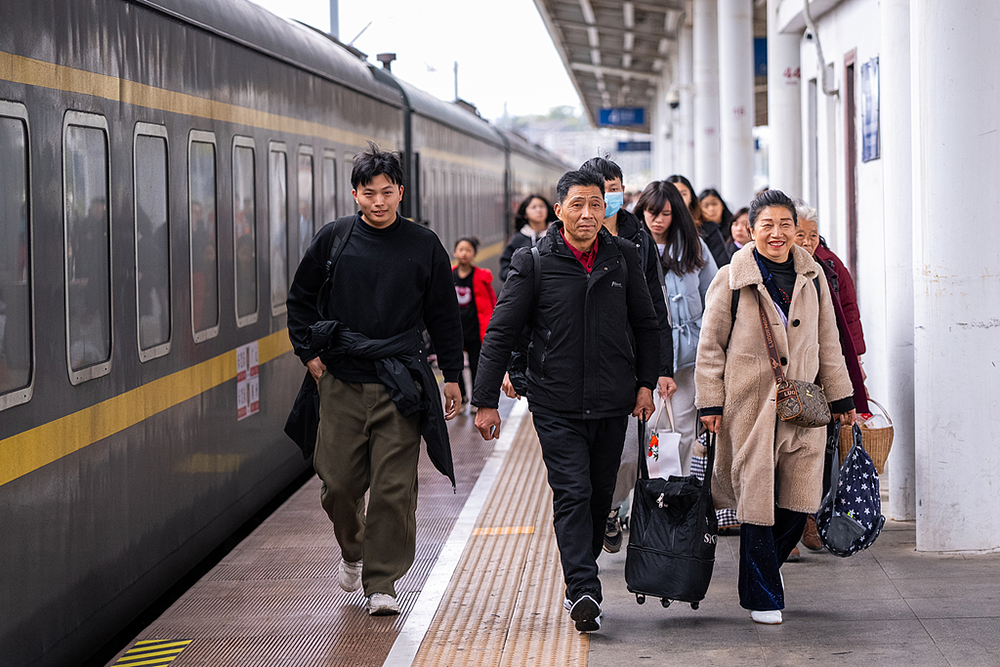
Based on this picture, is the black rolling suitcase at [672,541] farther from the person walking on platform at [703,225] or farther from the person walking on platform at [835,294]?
the person walking on platform at [703,225]

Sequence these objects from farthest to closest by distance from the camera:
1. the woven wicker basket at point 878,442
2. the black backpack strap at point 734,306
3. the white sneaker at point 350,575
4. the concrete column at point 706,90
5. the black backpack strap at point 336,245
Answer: the concrete column at point 706,90 < the woven wicker basket at point 878,442 < the white sneaker at point 350,575 < the black backpack strap at point 336,245 < the black backpack strap at point 734,306

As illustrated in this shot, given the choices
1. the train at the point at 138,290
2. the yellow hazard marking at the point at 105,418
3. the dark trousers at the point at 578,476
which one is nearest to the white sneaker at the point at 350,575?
the train at the point at 138,290

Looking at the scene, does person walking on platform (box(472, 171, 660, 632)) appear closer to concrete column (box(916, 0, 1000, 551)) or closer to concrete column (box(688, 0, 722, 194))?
concrete column (box(916, 0, 1000, 551))

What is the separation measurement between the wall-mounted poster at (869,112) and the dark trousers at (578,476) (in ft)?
12.5

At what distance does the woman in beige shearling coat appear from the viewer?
5246mm

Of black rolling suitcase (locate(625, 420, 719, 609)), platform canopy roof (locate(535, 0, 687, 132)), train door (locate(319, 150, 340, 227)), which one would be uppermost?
platform canopy roof (locate(535, 0, 687, 132))

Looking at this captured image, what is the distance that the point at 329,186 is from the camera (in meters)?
9.50

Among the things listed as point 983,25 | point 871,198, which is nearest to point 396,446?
point 983,25

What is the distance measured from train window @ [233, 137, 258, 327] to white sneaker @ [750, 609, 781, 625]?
10.8ft

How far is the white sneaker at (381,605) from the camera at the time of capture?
18.0ft

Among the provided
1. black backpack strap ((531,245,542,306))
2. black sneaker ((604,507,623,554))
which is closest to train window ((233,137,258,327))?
black sneaker ((604,507,623,554))

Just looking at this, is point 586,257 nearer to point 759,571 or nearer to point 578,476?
point 578,476

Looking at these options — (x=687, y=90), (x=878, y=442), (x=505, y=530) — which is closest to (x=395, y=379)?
(x=505, y=530)

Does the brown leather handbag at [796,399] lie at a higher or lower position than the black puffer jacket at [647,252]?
lower
